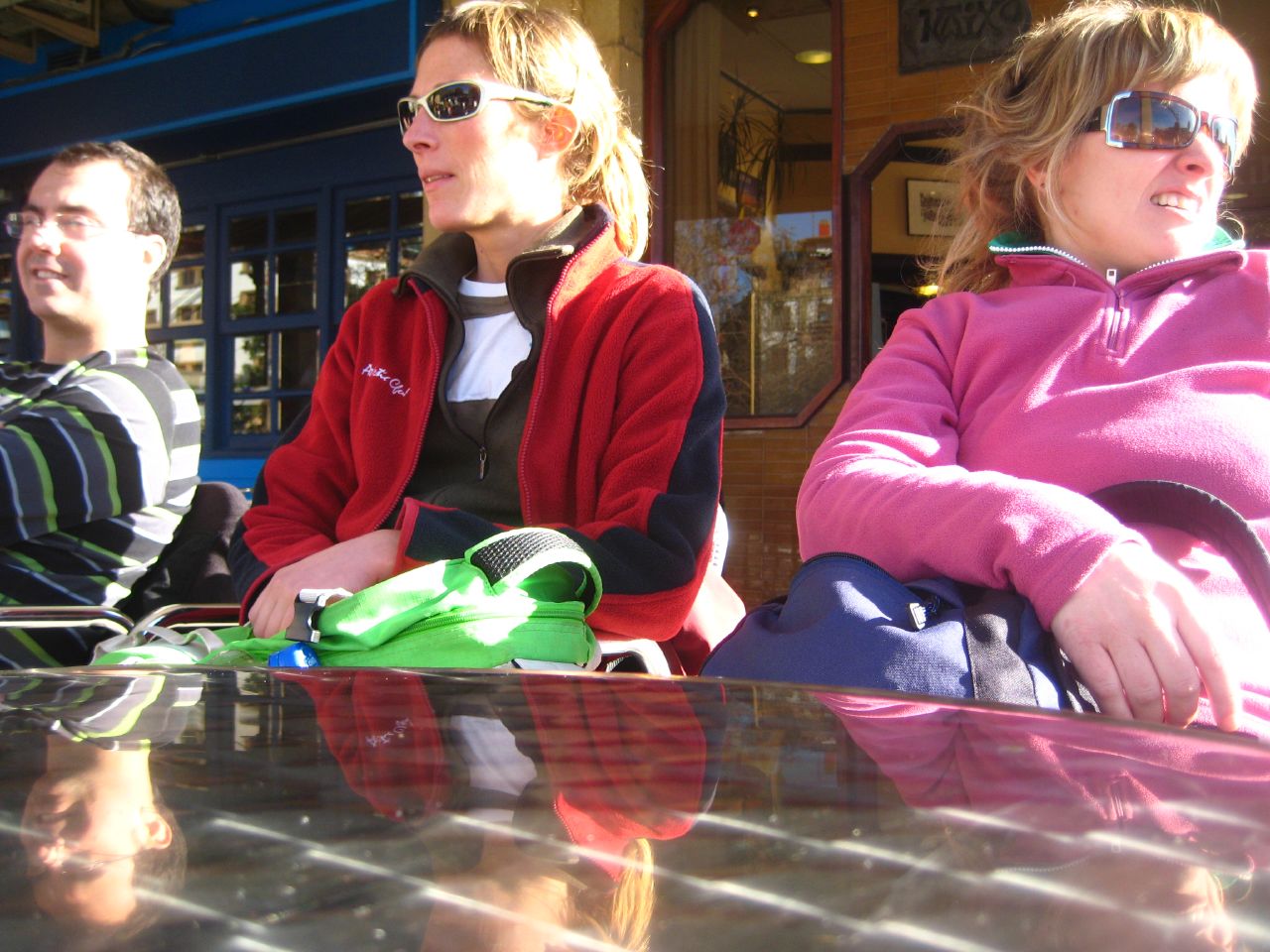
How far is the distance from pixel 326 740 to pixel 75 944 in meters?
0.22

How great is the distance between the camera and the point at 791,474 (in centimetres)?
500

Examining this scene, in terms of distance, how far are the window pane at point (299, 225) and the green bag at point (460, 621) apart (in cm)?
496

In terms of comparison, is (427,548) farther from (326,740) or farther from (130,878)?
(130,878)

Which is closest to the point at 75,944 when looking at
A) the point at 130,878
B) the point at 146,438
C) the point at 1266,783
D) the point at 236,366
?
the point at 130,878

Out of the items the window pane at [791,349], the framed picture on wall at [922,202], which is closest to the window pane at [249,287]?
the window pane at [791,349]

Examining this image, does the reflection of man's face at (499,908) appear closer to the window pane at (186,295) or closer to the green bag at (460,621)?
the green bag at (460,621)

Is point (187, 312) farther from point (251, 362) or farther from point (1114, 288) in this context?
point (1114, 288)

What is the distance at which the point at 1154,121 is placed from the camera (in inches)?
57.0

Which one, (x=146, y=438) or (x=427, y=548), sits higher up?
(x=146, y=438)

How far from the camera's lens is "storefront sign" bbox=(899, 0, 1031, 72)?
4.52m

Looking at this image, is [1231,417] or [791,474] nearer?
[1231,417]

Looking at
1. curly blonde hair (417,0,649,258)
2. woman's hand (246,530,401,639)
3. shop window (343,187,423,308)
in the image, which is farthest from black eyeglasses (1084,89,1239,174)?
shop window (343,187,423,308)

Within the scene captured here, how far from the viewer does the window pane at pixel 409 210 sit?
551 centimetres

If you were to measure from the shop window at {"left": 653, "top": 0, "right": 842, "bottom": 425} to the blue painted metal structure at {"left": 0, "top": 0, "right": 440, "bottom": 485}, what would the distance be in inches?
48.3
